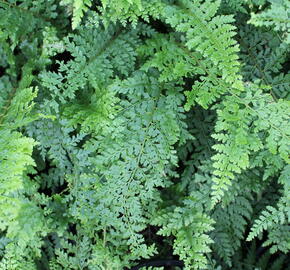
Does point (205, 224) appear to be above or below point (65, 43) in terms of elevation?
below

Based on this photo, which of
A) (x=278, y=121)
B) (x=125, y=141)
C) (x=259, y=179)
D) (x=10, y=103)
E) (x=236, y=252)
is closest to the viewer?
(x=278, y=121)

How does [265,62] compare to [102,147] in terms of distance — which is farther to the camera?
[265,62]

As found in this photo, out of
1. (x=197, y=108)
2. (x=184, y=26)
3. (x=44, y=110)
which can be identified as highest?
(x=184, y=26)

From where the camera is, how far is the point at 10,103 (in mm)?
2086

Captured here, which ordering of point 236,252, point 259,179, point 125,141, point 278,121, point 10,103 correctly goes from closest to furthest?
point 278,121 → point 125,141 → point 10,103 → point 259,179 → point 236,252

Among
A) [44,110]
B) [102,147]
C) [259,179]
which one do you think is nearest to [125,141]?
[102,147]

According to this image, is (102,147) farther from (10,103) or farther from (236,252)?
(236,252)

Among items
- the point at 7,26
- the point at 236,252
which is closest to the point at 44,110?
the point at 7,26

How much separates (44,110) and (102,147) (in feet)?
1.13

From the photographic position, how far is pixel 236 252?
2.62m

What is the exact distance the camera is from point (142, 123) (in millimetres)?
1959

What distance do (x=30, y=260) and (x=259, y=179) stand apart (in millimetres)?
1330

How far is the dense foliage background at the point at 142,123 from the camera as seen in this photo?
5.84 ft

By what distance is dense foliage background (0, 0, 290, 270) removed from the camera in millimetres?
1779
